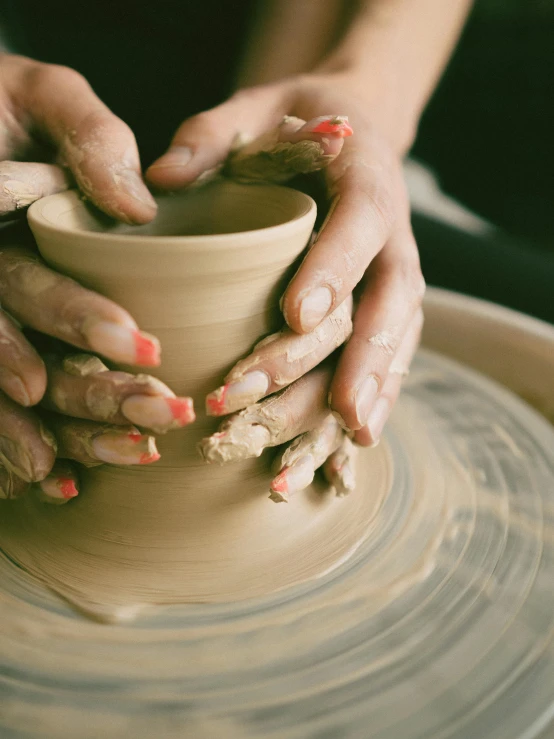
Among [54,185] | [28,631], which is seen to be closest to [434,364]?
[54,185]

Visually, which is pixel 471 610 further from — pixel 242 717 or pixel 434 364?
pixel 434 364

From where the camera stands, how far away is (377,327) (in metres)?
0.89

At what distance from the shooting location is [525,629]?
741 millimetres

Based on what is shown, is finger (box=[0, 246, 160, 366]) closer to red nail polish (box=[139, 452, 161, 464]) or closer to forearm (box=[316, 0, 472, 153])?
red nail polish (box=[139, 452, 161, 464])

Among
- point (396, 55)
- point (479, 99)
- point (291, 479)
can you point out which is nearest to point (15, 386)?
point (291, 479)

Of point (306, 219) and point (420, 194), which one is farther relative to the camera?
point (420, 194)

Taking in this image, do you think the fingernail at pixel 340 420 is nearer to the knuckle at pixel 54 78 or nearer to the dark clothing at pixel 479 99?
the knuckle at pixel 54 78

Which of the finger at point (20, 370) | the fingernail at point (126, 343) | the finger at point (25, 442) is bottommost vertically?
the finger at point (25, 442)

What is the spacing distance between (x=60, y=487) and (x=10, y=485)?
0.27ft

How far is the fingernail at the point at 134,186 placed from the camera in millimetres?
838

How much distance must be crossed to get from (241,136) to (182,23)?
1.06m

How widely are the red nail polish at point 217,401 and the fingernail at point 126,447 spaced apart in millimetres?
75

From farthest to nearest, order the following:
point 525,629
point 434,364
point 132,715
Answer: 1. point 434,364
2. point 525,629
3. point 132,715

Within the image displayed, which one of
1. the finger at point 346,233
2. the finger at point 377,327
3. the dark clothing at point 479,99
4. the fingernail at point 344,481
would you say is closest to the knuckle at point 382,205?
the finger at point 346,233
